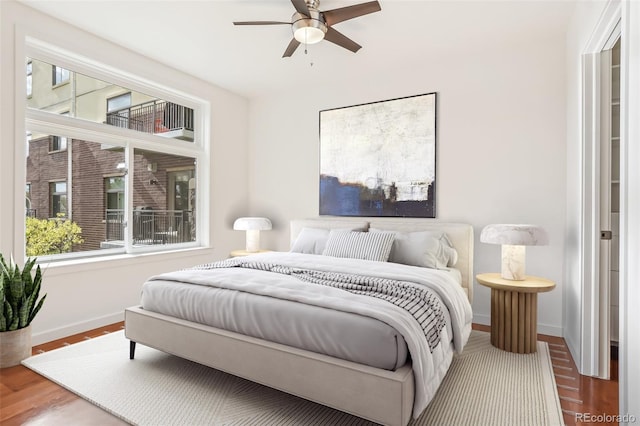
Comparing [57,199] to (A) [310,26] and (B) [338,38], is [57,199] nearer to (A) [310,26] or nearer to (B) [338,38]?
(A) [310,26]

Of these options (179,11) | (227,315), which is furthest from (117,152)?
(227,315)

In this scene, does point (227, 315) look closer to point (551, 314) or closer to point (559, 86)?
point (551, 314)

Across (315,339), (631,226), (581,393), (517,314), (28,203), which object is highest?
(28,203)

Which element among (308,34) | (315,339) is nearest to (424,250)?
(315,339)

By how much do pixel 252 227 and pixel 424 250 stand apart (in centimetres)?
219

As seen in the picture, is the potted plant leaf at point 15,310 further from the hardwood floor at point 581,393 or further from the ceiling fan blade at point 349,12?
the hardwood floor at point 581,393

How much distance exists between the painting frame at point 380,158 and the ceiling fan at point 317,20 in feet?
4.10

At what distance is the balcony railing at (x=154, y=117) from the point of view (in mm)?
3674

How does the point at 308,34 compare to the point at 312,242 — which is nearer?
the point at 308,34

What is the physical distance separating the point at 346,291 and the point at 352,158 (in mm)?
2395

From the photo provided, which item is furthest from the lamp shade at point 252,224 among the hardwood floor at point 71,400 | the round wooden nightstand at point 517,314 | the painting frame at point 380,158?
the round wooden nightstand at point 517,314

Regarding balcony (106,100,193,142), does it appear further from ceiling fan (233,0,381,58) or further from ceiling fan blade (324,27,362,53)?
ceiling fan blade (324,27,362,53)

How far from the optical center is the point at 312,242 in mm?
3762

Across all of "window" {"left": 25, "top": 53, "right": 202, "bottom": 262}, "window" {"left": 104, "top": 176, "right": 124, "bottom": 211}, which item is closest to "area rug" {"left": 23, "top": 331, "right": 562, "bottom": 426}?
"window" {"left": 25, "top": 53, "right": 202, "bottom": 262}
